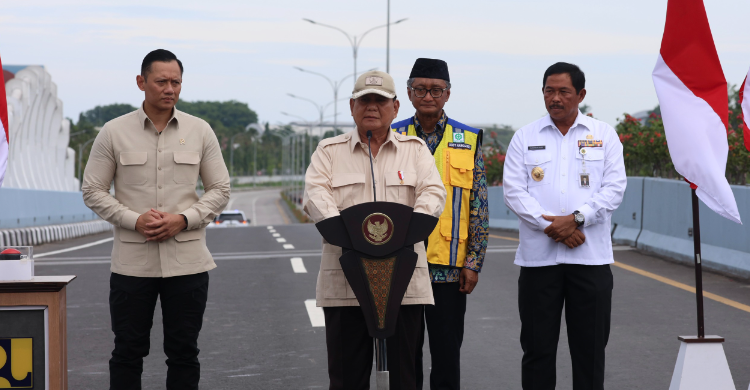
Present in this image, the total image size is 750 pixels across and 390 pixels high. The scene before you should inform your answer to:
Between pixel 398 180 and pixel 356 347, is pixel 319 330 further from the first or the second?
pixel 398 180

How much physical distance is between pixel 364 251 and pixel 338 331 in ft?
1.50

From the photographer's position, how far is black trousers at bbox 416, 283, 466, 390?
479 centimetres

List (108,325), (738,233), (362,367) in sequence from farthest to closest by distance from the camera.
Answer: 1. (738,233)
2. (108,325)
3. (362,367)

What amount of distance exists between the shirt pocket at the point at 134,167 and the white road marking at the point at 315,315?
3.49 m

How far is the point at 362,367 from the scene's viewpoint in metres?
4.04

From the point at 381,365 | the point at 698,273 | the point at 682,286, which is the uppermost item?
the point at 698,273

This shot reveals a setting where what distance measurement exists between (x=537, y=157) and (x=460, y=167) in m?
0.47

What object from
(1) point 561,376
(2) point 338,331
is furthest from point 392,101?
(1) point 561,376

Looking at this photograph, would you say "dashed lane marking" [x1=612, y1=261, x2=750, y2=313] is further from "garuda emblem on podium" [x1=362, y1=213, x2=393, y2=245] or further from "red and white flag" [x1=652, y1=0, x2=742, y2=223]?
"garuda emblem on podium" [x1=362, y1=213, x2=393, y2=245]

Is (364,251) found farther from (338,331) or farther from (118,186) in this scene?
(118,186)

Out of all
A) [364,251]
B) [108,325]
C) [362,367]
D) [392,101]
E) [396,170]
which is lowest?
[108,325]

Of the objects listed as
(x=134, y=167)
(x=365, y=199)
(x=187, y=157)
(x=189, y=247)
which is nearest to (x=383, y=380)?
(x=365, y=199)

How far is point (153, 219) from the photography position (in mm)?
4676

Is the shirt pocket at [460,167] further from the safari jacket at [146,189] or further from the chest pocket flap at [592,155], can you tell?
the safari jacket at [146,189]
